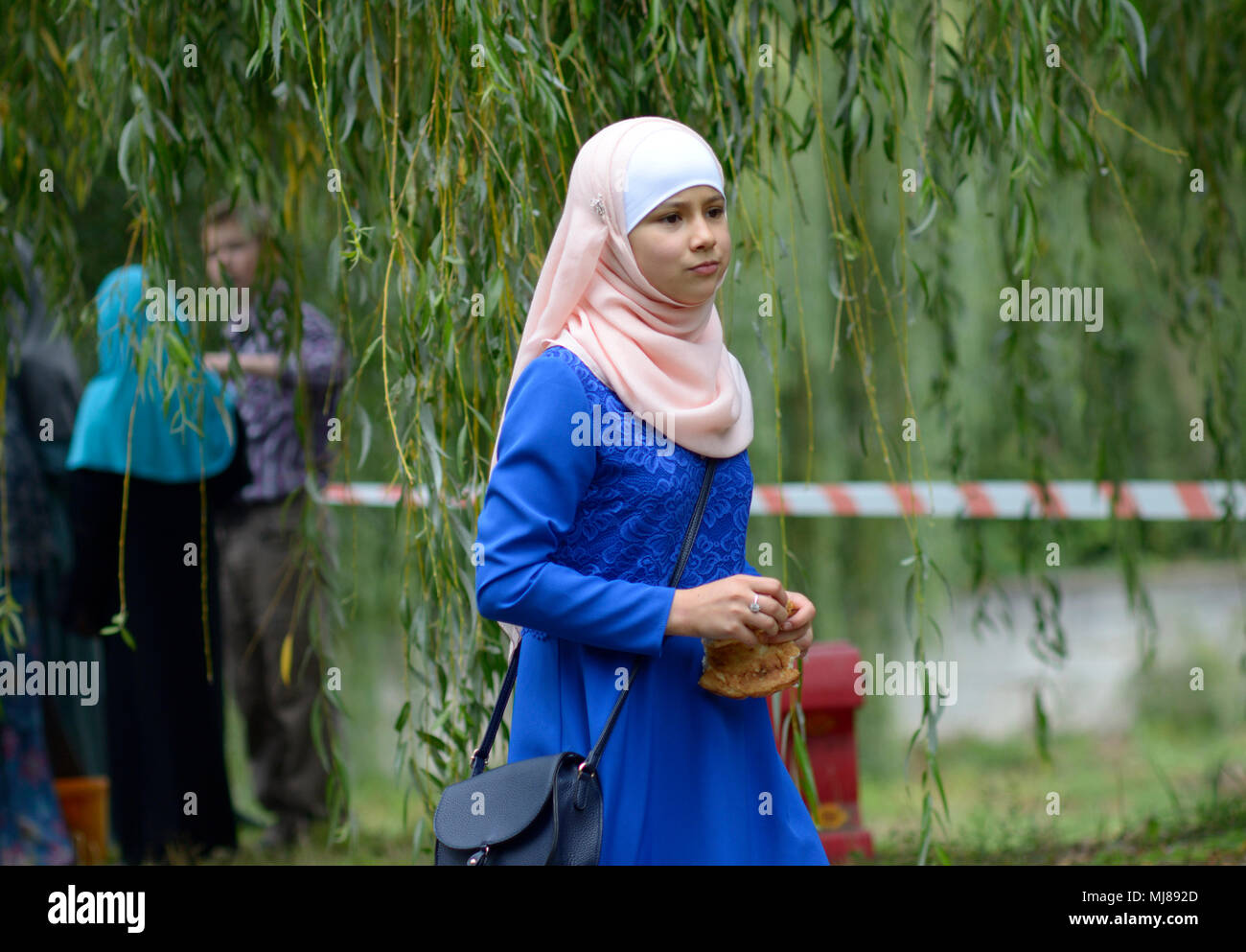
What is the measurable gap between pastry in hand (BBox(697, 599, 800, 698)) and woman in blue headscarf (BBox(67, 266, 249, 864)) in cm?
248

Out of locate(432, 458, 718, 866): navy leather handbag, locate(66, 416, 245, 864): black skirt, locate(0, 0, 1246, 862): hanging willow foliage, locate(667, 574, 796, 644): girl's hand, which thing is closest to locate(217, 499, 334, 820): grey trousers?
locate(66, 416, 245, 864): black skirt

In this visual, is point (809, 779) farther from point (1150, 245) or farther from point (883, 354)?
point (883, 354)

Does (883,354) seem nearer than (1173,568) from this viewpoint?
Yes

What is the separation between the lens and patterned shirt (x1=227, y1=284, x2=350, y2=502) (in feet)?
13.7

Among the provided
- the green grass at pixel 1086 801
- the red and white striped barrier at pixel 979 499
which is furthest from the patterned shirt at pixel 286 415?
the green grass at pixel 1086 801

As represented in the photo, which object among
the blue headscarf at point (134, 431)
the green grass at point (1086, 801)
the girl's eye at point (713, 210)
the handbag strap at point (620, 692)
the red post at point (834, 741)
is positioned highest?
the girl's eye at point (713, 210)

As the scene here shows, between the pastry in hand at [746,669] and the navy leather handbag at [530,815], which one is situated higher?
the pastry in hand at [746,669]

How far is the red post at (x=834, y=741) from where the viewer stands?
12.8ft

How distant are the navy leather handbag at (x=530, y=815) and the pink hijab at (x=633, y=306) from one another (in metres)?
0.39

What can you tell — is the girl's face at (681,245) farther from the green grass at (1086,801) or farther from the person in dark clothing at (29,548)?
the person in dark clothing at (29,548)

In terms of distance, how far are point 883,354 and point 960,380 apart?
2.60 feet

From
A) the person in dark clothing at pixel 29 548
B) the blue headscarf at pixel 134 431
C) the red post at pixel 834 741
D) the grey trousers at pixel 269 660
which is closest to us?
the red post at pixel 834 741

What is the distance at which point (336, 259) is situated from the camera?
2.71 meters
